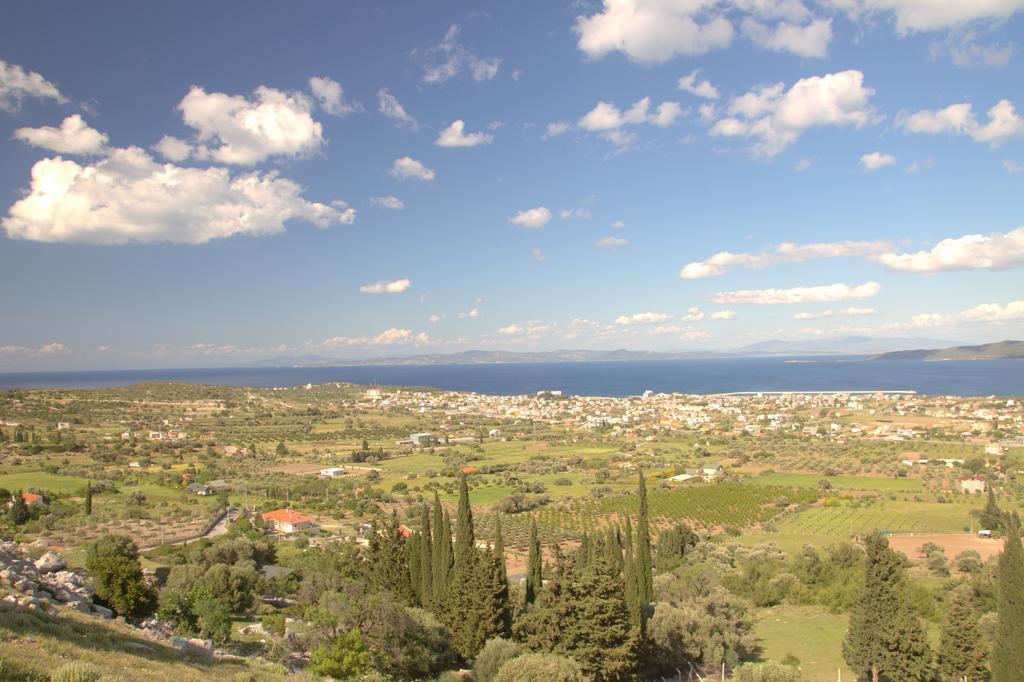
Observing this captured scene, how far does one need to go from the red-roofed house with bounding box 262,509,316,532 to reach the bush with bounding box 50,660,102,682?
30.9 metres

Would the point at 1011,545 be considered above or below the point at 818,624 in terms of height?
above

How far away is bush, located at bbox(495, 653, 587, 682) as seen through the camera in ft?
39.9

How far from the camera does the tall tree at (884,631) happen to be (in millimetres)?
15750

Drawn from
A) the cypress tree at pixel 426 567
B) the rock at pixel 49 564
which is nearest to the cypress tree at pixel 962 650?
the cypress tree at pixel 426 567

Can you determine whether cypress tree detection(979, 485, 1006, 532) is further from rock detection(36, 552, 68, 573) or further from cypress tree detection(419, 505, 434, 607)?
rock detection(36, 552, 68, 573)

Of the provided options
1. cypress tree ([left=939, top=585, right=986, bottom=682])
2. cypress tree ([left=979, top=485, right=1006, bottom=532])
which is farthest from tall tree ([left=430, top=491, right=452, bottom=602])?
cypress tree ([left=979, top=485, right=1006, bottom=532])

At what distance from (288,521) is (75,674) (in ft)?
106

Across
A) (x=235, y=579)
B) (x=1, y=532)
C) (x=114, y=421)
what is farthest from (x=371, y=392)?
(x=235, y=579)

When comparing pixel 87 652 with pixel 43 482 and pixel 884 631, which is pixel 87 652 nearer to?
pixel 884 631

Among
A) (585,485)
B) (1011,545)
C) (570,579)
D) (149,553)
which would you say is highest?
(1011,545)

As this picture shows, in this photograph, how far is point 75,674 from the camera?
661cm

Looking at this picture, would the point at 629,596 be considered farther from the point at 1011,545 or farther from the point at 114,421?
the point at 114,421

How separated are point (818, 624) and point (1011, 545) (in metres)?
9.49

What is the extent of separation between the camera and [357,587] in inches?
763
